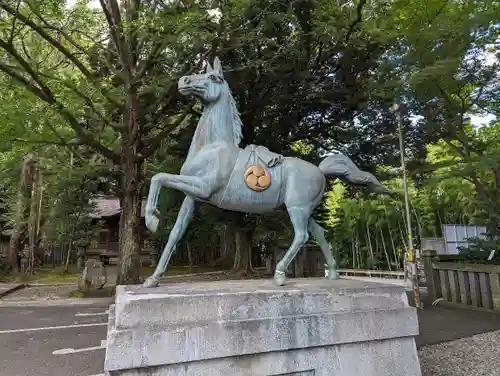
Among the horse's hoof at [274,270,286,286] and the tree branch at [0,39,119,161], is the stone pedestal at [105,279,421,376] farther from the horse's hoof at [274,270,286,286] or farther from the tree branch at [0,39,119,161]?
the tree branch at [0,39,119,161]

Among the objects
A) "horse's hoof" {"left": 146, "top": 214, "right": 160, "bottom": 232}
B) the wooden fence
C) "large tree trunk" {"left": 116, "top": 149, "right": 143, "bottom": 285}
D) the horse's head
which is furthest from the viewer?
"large tree trunk" {"left": 116, "top": 149, "right": 143, "bottom": 285}

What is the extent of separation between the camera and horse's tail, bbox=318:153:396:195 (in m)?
4.32

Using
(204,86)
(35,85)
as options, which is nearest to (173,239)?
(204,86)

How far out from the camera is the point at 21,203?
17.8 metres

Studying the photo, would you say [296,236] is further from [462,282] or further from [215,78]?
[462,282]

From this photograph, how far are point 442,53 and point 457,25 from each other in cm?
51

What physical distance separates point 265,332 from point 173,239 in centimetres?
129

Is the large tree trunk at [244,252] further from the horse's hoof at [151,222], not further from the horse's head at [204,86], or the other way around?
the horse's hoof at [151,222]

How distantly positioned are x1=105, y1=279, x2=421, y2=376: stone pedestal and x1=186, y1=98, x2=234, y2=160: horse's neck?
157cm

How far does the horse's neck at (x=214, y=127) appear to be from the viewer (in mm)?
4199

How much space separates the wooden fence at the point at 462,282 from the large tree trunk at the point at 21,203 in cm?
1698

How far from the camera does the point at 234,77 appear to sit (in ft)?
37.4

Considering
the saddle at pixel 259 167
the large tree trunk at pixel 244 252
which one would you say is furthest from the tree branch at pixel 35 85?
the large tree trunk at pixel 244 252

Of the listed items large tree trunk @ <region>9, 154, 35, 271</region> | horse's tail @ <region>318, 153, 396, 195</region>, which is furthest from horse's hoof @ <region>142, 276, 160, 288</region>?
large tree trunk @ <region>9, 154, 35, 271</region>
